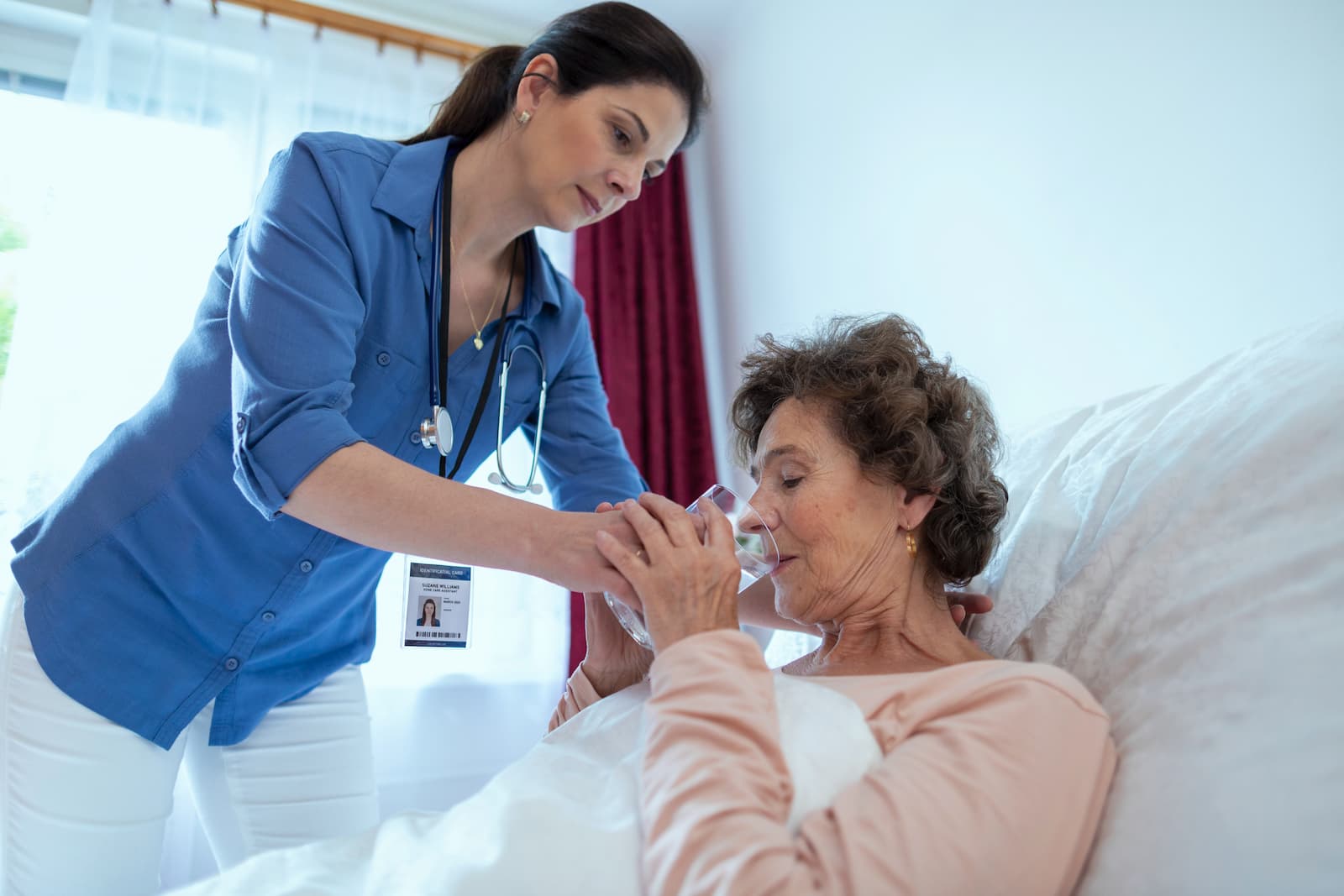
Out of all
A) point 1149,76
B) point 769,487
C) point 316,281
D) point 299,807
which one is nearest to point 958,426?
point 769,487

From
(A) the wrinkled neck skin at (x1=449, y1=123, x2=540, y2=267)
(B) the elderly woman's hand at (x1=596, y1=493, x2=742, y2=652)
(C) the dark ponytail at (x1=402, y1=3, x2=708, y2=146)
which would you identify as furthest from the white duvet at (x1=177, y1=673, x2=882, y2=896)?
(C) the dark ponytail at (x1=402, y1=3, x2=708, y2=146)

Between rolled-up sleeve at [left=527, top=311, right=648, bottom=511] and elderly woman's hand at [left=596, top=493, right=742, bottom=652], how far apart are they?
2.04 feet

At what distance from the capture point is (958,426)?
4.68 ft

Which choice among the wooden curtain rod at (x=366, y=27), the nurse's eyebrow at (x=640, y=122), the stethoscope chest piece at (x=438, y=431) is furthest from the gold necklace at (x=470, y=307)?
the wooden curtain rod at (x=366, y=27)

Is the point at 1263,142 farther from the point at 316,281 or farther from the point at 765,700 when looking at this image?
the point at 316,281

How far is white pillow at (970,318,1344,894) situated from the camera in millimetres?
828

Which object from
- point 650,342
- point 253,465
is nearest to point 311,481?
point 253,465

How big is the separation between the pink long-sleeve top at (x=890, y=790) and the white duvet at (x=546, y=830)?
4 centimetres

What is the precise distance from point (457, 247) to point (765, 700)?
3.49 ft

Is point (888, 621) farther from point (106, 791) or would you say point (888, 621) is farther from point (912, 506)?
point (106, 791)

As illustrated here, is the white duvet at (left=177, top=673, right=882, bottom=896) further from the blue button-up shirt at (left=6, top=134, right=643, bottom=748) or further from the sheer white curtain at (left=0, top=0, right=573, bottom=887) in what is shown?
the sheer white curtain at (left=0, top=0, right=573, bottom=887)

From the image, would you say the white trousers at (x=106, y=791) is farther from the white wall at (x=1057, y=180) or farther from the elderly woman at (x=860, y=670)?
the white wall at (x=1057, y=180)

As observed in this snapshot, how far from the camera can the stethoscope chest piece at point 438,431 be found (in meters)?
1.52

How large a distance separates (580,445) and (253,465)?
751 mm
